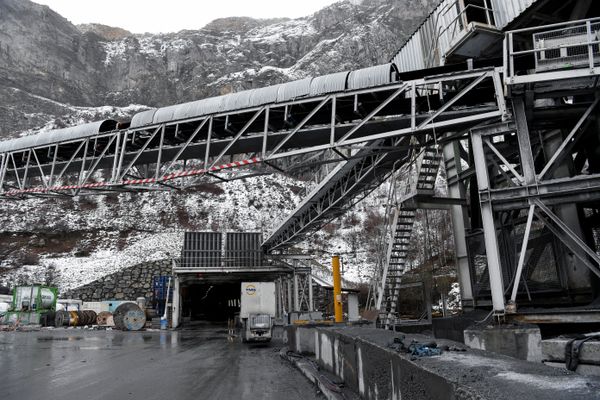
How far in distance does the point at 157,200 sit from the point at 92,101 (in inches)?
1869

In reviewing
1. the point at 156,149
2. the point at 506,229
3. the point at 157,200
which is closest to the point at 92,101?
the point at 157,200

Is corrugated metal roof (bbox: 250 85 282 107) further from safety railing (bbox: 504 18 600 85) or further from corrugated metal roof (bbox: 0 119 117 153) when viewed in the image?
safety railing (bbox: 504 18 600 85)

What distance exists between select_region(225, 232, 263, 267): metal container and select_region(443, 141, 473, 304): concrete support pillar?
18018 mm

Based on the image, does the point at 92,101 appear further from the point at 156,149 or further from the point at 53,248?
the point at 156,149

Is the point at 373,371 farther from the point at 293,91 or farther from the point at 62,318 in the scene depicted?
the point at 62,318

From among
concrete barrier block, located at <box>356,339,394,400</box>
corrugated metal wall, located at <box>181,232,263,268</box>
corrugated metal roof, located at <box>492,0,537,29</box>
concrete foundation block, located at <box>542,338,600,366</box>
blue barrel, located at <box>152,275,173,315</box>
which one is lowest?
concrete barrier block, located at <box>356,339,394,400</box>

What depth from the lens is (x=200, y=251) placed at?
3244 cm

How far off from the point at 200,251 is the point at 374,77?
23.3 metres

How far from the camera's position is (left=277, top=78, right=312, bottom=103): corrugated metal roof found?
13.4m

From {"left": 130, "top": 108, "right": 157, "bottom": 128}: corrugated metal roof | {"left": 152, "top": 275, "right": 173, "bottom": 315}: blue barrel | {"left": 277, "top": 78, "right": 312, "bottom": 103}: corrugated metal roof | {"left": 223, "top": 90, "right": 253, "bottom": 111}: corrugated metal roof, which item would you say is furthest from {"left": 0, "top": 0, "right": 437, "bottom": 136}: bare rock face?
{"left": 277, "top": 78, "right": 312, "bottom": 103}: corrugated metal roof

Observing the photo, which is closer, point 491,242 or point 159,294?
point 491,242

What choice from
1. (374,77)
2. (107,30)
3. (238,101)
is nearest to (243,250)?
(238,101)

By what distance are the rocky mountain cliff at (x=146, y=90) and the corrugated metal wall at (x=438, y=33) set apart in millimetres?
29691

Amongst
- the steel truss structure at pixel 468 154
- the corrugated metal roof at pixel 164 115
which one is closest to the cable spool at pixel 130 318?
the steel truss structure at pixel 468 154
